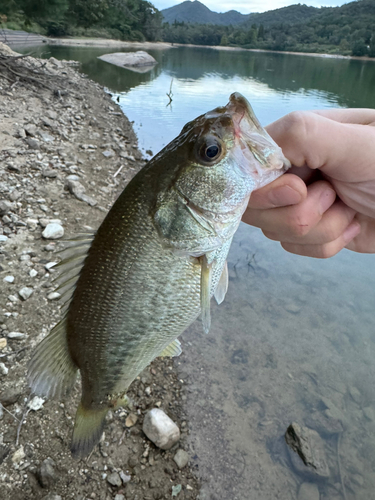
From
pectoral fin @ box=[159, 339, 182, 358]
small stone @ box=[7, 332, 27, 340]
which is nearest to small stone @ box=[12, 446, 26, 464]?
small stone @ box=[7, 332, 27, 340]

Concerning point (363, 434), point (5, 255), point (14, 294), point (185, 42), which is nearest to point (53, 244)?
point (5, 255)

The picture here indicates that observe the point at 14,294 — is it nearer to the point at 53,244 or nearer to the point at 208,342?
the point at 53,244

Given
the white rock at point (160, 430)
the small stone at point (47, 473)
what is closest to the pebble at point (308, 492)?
the white rock at point (160, 430)

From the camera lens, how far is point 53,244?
4480 millimetres

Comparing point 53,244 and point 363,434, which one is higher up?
point 53,244

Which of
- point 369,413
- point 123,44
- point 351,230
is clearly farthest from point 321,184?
point 123,44

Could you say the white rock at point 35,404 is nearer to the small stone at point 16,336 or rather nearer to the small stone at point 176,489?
the small stone at point 16,336

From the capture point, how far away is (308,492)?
127 inches

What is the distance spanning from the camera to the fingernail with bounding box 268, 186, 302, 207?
1.75 meters

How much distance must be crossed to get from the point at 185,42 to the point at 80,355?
10318cm

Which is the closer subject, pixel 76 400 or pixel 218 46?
pixel 76 400

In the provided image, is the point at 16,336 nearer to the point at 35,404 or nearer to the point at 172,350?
the point at 35,404

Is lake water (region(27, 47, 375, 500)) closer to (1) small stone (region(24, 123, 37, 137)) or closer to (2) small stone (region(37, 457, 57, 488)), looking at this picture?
(2) small stone (region(37, 457, 57, 488))

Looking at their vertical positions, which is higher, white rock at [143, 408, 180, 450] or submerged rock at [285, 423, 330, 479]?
white rock at [143, 408, 180, 450]
